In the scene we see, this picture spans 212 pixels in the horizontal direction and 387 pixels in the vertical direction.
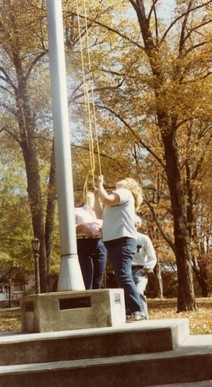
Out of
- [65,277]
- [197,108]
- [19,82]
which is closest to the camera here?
[65,277]

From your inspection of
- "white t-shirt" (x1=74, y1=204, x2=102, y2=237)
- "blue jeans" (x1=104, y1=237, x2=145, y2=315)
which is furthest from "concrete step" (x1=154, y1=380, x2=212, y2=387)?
"white t-shirt" (x1=74, y1=204, x2=102, y2=237)

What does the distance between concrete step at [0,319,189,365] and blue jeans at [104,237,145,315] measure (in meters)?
1.31

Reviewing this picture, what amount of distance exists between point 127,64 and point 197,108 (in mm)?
2519

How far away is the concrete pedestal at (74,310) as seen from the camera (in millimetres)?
5812

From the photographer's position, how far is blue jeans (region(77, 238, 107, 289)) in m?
7.32

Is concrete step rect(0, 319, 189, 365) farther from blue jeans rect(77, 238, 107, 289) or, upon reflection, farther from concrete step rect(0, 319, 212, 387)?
blue jeans rect(77, 238, 107, 289)

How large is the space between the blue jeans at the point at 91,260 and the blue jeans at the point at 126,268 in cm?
66

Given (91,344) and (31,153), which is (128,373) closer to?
(91,344)

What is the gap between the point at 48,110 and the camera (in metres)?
21.2

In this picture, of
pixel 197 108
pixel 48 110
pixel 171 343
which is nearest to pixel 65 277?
pixel 171 343

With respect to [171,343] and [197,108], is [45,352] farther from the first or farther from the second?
[197,108]

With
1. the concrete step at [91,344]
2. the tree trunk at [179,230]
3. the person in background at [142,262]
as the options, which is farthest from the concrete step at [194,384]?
the tree trunk at [179,230]

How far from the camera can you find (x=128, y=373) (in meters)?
4.75

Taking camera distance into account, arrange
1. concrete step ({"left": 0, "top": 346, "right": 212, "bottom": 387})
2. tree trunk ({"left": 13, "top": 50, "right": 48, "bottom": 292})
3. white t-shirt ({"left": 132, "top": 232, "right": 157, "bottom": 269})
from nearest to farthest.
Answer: concrete step ({"left": 0, "top": 346, "right": 212, "bottom": 387}) → white t-shirt ({"left": 132, "top": 232, "right": 157, "bottom": 269}) → tree trunk ({"left": 13, "top": 50, "right": 48, "bottom": 292})
